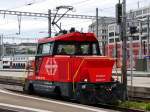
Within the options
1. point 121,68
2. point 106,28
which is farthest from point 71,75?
point 106,28

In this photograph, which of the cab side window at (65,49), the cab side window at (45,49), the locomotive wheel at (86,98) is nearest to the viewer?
the locomotive wheel at (86,98)

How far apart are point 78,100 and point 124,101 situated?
2.11 meters

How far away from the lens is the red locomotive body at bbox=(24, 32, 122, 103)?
17.3 m

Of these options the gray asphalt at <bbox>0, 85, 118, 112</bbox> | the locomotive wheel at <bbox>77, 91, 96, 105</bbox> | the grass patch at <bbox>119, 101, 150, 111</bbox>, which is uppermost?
the locomotive wheel at <bbox>77, 91, 96, 105</bbox>

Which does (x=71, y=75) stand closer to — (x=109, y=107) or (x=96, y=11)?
(x=109, y=107)

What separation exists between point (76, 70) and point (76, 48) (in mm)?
1619

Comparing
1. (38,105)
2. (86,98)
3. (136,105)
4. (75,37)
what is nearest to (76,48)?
(75,37)

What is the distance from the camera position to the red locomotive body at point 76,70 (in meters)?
17.3

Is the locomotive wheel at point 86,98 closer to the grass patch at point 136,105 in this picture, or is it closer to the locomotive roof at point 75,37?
the grass patch at point 136,105

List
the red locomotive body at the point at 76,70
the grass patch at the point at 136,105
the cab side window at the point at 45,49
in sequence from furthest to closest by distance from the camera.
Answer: the cab side window at the point at 45,49 < the red locomotive body at the point at 76,70 < the grass patch at the point at 136,105

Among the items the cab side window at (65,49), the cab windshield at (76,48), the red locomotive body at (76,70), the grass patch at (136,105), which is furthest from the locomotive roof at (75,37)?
the grass patch at (136,105)

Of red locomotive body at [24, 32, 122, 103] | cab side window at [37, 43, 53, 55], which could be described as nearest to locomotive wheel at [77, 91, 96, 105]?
red locomotive body at [24, 32, 122, 103]

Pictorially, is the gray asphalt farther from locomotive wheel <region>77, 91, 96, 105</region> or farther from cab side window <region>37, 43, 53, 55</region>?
cab side window <region>37, 43, 53, 55</region>

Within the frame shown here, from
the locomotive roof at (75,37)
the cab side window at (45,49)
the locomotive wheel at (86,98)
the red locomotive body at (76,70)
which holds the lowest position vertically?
the locomotive wheel at (86,98)
